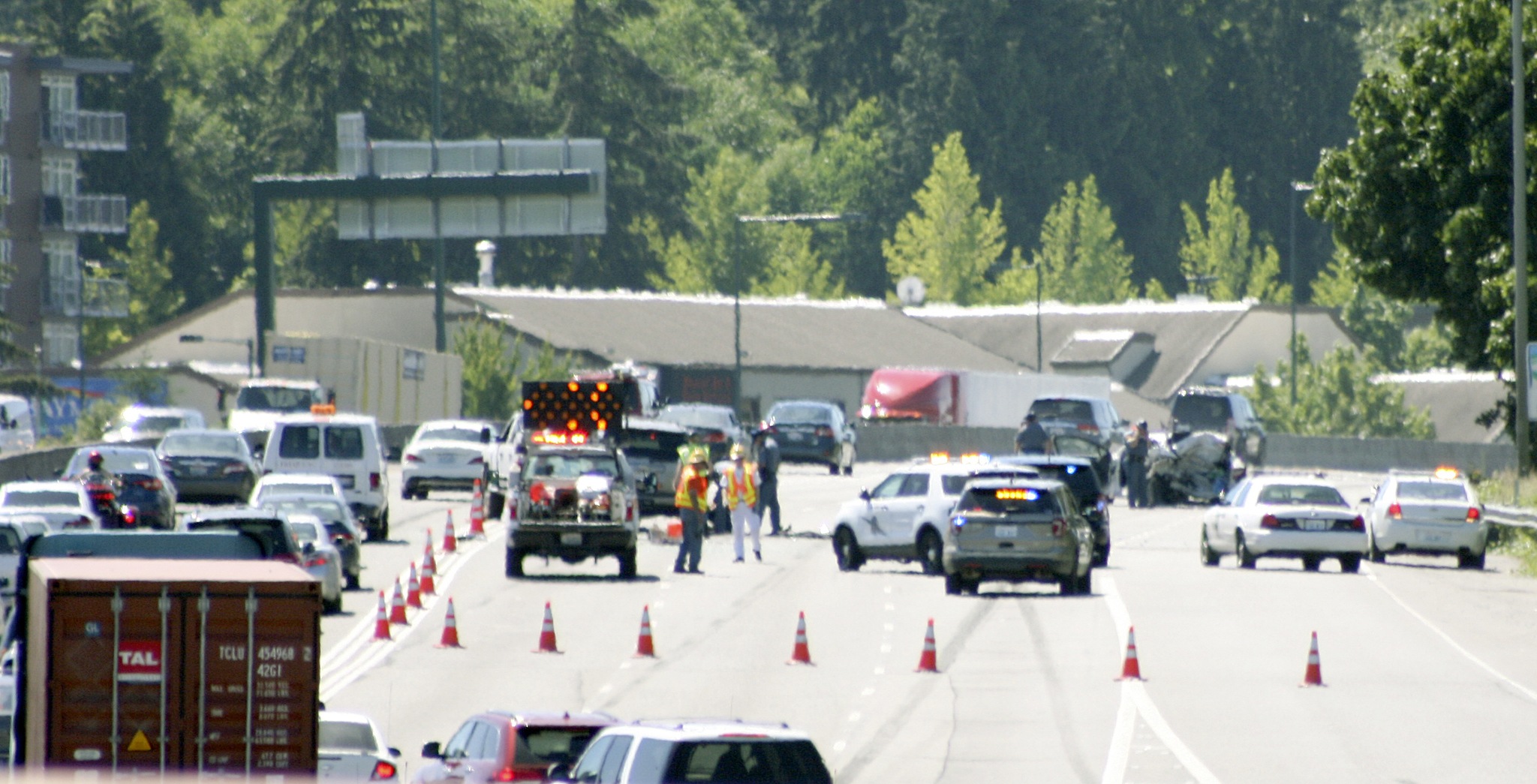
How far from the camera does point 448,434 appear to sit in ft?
161

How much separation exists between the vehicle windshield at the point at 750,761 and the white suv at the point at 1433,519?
1059 inches

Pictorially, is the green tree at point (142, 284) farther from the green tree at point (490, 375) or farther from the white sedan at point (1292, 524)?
the white sedan at point (1292, 524)

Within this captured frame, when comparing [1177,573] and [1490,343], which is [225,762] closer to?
[1177,573]

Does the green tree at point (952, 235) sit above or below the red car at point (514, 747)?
above

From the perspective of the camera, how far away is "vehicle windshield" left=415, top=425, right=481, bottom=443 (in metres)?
48.7

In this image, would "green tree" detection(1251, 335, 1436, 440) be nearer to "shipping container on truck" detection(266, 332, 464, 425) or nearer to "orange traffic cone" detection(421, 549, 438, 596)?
"shipping container on truck" detection(266, 332, 464, 425)

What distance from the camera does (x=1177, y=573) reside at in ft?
120

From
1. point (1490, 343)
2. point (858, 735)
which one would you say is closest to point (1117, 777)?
point (858, 735)

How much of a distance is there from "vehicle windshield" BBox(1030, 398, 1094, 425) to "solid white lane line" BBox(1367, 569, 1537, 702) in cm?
1765

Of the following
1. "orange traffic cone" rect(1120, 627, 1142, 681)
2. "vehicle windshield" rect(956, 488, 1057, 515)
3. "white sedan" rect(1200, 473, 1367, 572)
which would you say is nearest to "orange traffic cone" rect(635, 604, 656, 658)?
"orange traffic cone" rect(1120, 627, 1142, 681)

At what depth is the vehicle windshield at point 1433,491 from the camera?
128 ft

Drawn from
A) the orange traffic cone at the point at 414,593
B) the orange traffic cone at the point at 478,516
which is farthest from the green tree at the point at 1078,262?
the orange traffic cone at the point at 414,593

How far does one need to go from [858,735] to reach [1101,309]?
88566 millimetres

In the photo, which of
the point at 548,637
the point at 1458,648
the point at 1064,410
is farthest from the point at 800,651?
the point at 1064,410
